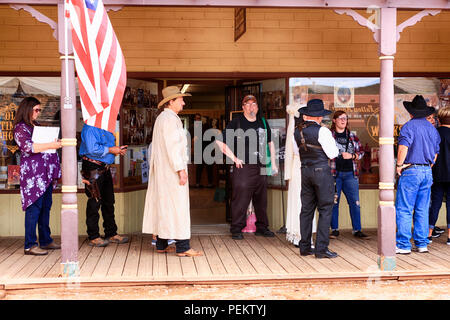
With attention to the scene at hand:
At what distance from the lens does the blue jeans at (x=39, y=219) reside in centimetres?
724

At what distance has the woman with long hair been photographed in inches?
318

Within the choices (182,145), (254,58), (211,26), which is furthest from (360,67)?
(182,145)

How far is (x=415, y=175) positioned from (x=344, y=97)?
7.06 ft

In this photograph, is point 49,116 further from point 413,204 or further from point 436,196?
point 436,196

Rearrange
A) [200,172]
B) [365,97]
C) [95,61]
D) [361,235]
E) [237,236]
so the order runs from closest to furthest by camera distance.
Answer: [95,61] → [237,236] → [361,235] → [365,97] → [200,172]

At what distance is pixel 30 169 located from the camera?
7.22 metres

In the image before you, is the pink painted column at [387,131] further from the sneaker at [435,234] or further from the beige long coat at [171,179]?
the beige long coat at [171,179]

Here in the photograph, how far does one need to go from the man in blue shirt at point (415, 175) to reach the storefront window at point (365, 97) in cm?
171

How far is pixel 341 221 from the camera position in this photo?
8.98 m

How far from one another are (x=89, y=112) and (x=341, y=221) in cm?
453

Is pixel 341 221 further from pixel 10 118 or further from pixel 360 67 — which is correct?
pixel 10 118

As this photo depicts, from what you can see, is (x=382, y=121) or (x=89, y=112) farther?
(x=382, y=121)

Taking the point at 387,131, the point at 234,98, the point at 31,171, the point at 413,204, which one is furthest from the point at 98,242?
the point at 413,204

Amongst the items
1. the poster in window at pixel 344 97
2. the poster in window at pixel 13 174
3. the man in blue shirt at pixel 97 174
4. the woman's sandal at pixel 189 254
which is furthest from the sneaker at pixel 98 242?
the poster in window at pixel 344 97
